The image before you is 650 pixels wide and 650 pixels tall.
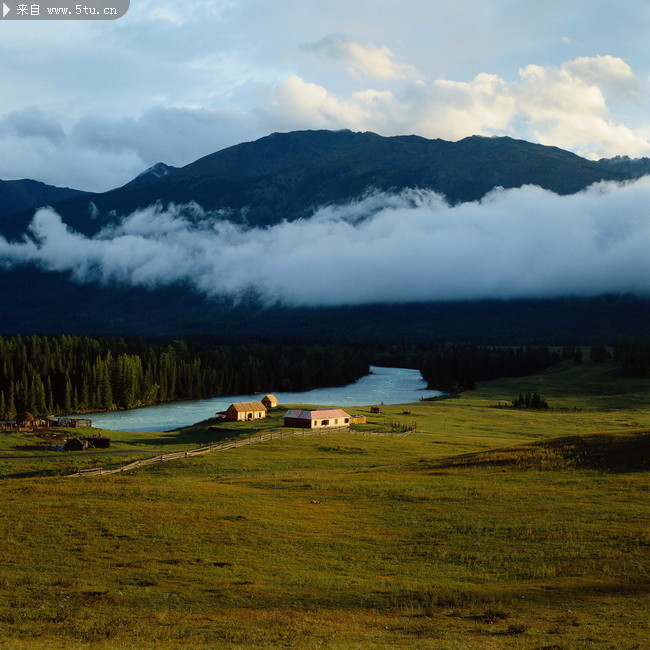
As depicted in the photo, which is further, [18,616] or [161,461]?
[161,461]

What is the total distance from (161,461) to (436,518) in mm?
41385

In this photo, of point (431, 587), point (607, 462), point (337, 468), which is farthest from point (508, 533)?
point (337, 468)

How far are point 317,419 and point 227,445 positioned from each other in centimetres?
2230

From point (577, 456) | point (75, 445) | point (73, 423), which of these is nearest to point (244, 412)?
point (73, 423)

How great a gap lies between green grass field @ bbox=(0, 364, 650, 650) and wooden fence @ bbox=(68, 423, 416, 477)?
12.0ft

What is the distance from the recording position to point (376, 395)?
199875 mm

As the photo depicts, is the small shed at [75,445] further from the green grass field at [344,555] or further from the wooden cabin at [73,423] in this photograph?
the wooden cabin at [73,423]

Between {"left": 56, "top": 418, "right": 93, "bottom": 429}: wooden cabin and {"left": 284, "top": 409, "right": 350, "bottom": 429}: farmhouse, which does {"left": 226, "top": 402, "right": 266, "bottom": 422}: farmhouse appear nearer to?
{"left": 284, "top": 409, "right": 350, "bottom": 429}: farmhouse

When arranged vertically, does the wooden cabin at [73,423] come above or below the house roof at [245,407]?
below

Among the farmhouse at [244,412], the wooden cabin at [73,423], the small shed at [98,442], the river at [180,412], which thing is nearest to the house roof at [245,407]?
the farmhouse at [244,412]

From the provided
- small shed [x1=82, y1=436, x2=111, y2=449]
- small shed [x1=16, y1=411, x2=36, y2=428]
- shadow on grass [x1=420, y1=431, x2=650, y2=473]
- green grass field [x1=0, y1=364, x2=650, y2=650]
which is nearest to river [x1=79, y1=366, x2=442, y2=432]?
small shed [x1=16, y1=411, x2=36, y2=428]

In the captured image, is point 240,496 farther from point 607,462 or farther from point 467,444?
point 467,444

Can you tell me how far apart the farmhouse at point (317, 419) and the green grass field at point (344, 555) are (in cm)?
3734

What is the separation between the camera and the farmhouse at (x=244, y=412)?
392 ft
